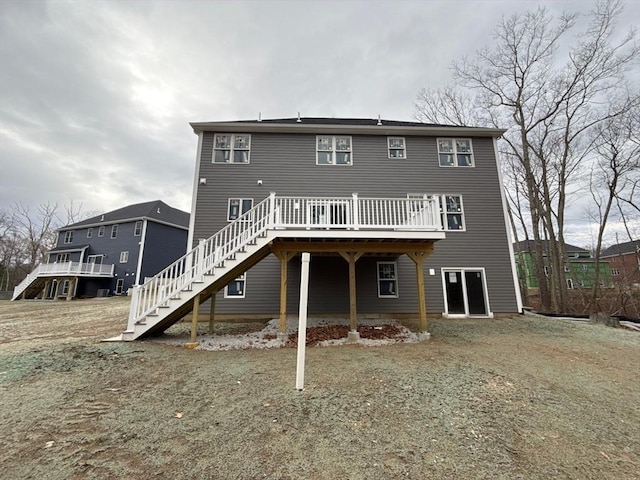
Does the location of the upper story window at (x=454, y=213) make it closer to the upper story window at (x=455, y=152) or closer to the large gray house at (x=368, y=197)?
the large gray house at (x=368, y=197)

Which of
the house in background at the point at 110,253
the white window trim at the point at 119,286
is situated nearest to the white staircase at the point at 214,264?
the house in background at the point at 110,253

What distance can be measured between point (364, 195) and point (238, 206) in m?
5.08

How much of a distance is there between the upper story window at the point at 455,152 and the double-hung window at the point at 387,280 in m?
4.97

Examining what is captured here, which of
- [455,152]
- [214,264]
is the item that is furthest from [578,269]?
[214,264]

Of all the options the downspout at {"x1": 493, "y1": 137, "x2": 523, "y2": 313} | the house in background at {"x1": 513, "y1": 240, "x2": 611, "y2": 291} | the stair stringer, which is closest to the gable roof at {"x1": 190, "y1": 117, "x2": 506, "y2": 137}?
the downspout at {"x1": 493, "y1": 137, "x2": 523, "y2": 313}

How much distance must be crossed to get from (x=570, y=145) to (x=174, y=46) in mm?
20582

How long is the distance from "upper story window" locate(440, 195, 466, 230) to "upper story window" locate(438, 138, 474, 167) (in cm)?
154

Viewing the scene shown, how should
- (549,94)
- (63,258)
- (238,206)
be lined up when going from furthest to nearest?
1. (63,258)
2. (549,94)
3. (238,206)

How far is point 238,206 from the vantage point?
10523 mm

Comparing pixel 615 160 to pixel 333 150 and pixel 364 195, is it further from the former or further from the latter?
pixel 333 150

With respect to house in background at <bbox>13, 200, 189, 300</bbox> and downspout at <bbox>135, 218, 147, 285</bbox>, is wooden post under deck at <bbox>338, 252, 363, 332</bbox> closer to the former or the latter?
house in background at <bbox>13, 200, 189, 300</bbox>

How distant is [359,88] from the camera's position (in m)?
14.4

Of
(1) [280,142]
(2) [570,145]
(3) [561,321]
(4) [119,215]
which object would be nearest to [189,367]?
(1) [280,142]

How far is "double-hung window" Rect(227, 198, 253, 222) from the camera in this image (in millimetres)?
10438
